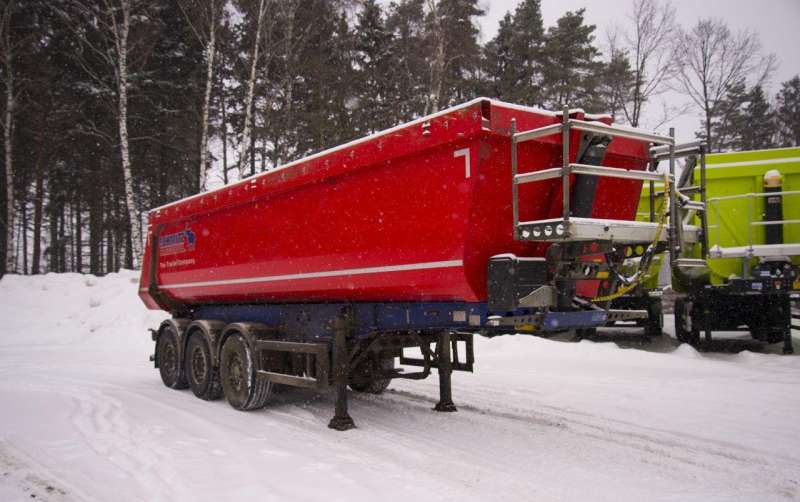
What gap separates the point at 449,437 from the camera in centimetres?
532

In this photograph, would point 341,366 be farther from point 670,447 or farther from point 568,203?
point 670,447

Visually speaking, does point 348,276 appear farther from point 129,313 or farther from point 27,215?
point 27,215

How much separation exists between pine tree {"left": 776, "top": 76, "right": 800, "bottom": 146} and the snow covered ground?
32.2 meters

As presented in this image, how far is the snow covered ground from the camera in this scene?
13.1ft

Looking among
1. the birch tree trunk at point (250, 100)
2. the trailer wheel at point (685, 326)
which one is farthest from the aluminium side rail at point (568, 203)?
the birch tree trunk at point (250, 100)

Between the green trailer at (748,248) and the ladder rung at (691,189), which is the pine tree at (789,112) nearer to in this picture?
the green trailer at (748,248)

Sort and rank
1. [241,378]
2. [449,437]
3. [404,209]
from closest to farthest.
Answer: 1. [404,209]
2. [449,437]
3. [241,378]

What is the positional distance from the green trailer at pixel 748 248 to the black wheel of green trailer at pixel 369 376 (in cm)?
542

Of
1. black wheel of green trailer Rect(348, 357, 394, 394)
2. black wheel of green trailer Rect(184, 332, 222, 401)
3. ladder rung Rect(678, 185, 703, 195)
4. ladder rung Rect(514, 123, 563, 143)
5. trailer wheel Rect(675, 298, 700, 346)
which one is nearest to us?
ladder rung Rect(514, 123, 563, 143)

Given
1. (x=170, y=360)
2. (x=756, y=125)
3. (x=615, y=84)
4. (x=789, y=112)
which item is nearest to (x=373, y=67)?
(x=615, y=84)

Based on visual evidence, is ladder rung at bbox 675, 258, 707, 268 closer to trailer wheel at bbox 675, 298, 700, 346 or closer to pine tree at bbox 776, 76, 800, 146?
trailer wheel at bbox 675, 298, 700, 346

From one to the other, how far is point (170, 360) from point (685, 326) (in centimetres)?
928

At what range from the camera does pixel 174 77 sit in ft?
73.5

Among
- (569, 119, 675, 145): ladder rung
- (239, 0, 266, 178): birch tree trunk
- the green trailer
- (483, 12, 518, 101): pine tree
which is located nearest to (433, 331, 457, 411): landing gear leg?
(569, 119, 675, 145): ladder rung
